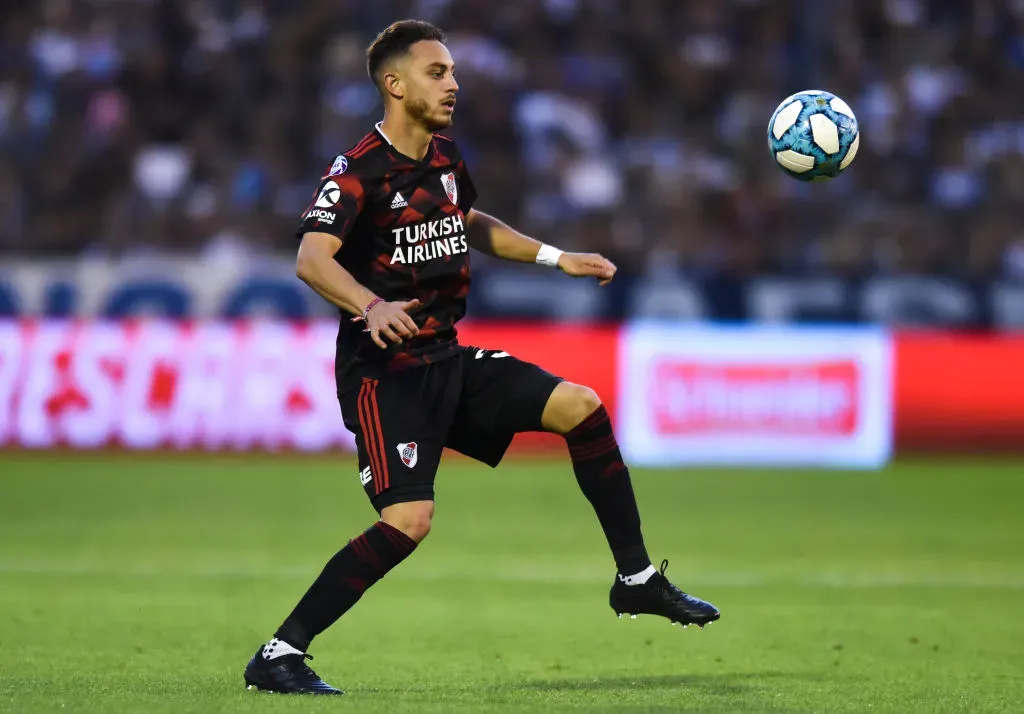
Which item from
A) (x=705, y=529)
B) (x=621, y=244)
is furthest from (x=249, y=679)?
(x=621, y=244)

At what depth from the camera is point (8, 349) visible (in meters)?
14.7

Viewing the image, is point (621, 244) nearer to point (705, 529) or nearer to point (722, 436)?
point (722, 436)

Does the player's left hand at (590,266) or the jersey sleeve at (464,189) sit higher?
the jersey sleeve at (464,189)

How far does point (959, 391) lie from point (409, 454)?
10605mm

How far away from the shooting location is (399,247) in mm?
5770

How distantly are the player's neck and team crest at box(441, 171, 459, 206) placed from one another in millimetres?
140

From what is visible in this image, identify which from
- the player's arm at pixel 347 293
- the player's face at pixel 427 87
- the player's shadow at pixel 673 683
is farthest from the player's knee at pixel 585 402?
the player's face at pixel 427 87

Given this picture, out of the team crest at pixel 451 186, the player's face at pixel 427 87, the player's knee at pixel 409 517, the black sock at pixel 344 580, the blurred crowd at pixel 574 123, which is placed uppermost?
the blurred crowd at pixel 574 123

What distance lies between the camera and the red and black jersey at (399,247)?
5.71m

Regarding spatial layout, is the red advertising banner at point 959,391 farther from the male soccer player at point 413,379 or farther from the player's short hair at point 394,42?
the player's short hair at point 394,42

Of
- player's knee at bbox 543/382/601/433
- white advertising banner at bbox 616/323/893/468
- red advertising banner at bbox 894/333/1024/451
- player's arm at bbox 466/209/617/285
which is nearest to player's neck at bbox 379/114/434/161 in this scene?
player's arm at bbox 466/209/617/285

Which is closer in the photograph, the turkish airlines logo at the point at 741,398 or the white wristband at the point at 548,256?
the white wristband at the point at 548,256

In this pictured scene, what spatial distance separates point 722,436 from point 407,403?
30.9 feet

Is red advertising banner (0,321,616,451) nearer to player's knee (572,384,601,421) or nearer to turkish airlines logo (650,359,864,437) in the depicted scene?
turkish airlines logo (650,359,864,437)
